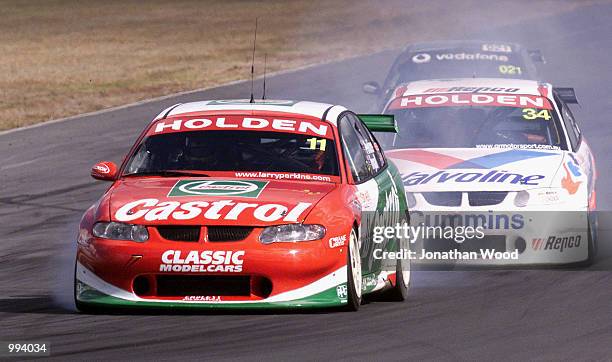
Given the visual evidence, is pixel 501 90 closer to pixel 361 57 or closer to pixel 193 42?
pixel 361 57

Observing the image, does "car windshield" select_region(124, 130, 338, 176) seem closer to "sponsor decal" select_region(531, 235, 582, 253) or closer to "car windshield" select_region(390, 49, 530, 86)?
"sponsor decal" select_region(531, 235, 582, 253)

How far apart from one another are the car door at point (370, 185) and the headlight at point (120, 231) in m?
1.27

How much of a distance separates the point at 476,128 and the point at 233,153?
3748 millimetres

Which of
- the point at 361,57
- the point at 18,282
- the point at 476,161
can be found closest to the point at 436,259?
the point at 476,161

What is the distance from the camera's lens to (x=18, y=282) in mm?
10656

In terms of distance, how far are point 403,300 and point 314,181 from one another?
3.11 ft

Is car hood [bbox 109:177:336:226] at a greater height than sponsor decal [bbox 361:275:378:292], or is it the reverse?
car hood [bbox 109:177:336:226]

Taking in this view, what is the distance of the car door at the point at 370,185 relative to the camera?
889cm

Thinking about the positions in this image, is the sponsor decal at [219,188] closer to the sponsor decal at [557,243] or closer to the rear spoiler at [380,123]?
the rear spoiler at [380,123]

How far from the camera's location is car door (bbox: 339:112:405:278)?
Answer: 8.89 meters

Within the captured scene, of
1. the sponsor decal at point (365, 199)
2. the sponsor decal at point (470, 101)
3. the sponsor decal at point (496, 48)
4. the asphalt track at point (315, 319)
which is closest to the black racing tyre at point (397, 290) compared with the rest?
the asphalt track at point (315, 319)

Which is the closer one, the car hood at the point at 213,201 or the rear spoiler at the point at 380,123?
the car hood at the point at 213,201

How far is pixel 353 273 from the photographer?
27.4ft

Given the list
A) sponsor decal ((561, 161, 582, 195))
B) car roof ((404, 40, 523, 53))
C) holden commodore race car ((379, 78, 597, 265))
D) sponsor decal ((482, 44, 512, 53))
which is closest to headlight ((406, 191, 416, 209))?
holden commodore race car ((379, 78, 597, 265))
